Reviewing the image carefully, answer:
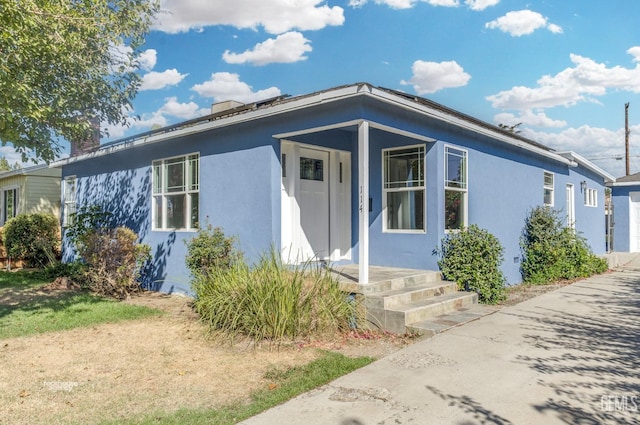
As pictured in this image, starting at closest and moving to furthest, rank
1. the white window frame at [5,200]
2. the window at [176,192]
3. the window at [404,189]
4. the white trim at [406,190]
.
Answer: the white trim at [406,190] → the window at [404,189] → the window at [176,192] → the white window frame at [5,200]

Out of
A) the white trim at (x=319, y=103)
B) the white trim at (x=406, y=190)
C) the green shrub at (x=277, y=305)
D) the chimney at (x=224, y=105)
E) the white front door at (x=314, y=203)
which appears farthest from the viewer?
the chimney at (x=224, y=105)

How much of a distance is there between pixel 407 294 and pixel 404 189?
7.56ft

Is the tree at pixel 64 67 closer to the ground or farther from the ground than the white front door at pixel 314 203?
farther from the ground

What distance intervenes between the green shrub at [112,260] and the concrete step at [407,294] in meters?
5.05

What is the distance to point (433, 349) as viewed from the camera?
4.89 m

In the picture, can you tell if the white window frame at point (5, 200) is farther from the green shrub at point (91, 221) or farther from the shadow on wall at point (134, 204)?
the green shrub at point (91, 221)

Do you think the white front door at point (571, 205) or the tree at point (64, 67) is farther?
the white front door at point (571, 205)

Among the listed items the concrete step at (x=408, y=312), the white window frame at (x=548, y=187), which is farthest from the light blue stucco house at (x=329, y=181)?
the white window frame at (x=548, y=187)

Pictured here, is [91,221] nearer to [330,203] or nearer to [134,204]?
[134,204]

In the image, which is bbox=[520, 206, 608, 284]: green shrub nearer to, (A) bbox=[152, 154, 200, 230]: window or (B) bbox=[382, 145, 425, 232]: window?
(B) bbox=[382, 145, 425, 232]: window

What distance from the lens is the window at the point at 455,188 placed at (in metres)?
7.85

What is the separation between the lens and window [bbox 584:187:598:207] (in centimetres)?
1494

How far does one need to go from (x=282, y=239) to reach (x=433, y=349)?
3190mm

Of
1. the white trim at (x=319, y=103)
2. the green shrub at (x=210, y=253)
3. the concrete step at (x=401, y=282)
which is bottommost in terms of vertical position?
the concrete step at (x=401, y=282)
